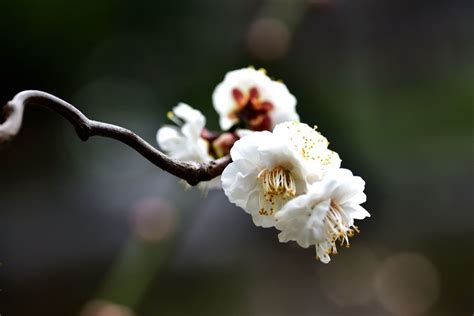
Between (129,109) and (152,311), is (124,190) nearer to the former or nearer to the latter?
(129,109)

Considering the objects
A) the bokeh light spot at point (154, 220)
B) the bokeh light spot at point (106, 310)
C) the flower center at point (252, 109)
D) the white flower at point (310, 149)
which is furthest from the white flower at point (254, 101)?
the bokeh light spot at point (154, 220)

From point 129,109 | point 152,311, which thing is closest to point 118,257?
point 152,311

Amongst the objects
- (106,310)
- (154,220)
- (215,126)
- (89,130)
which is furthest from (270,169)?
(215,126)

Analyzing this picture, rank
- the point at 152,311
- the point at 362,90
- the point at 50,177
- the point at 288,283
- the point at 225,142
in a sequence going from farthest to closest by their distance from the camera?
the point at 362,90 < the point at 50,177 < the point at 288,283 < the point at 152,311 < the point at 225,142

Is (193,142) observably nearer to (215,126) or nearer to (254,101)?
(254,101)

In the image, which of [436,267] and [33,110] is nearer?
[436,267]

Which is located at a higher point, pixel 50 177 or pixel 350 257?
pixel 350 257

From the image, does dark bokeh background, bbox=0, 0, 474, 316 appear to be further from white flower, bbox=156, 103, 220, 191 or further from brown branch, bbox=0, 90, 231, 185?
brown branch, bbox=0, 90, 231, 185
